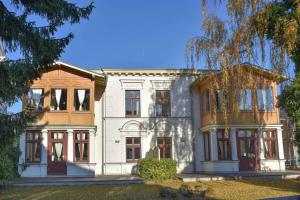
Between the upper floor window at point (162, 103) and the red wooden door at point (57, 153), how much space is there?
7.11 metres

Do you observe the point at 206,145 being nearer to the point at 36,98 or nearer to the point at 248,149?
the point at 248,149

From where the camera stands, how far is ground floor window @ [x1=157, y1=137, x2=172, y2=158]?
89.6 ft

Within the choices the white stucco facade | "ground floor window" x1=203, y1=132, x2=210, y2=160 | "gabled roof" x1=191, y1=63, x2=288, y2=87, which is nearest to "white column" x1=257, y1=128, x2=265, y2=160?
"ground floor window" x1=203, y1=132, x2=210, y2=160

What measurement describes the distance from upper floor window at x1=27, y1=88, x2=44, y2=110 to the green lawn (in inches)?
311

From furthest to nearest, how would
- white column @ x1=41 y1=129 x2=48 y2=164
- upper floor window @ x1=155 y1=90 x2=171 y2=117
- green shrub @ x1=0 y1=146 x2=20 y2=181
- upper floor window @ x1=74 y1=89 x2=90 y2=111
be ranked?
upper floor window @ x1=155 y1=90 x2=171 y2=117 < upper floor window @ x1=74 y1=89 x2=90 y2=111 < white column @ x1=41 y1=129 x2=48 y2=164 < green shrub @ x1=0 y1=146 x2=20 y2=181

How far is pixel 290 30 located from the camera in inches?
550

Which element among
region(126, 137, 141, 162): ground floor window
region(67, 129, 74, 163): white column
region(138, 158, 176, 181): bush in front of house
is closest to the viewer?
region(138, 158, 176, 181): bush in front of house

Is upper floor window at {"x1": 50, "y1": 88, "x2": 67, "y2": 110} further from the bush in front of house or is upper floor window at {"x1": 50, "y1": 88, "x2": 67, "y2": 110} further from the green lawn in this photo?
the green lawn

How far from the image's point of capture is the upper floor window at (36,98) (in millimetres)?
24516

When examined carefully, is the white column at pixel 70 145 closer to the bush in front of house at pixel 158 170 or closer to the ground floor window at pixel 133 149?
the ground floor window at pixel 133 149

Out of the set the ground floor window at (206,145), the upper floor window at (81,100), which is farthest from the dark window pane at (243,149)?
the upper floor window at (81,100)

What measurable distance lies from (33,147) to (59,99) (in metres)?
3.47

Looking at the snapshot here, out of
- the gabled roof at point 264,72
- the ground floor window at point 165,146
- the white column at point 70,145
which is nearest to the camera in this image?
the gabled roof at point 264,72

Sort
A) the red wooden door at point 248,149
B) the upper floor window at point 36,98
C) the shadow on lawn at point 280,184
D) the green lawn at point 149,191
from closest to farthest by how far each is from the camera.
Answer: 1. the green lawn at point 149,191
2. the shadow on lawn at point 280,184
3. the upper floor window at point 36,98
4. the red wooden door at point 248,149
